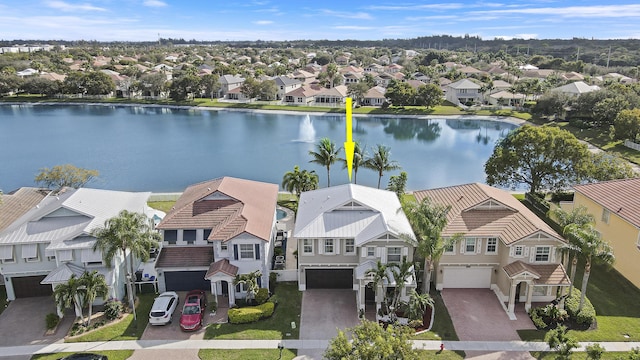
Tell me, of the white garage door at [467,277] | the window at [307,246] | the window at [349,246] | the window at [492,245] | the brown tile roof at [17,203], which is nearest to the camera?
the window at [349,246]

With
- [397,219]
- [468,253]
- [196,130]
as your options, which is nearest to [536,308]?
[468,253]

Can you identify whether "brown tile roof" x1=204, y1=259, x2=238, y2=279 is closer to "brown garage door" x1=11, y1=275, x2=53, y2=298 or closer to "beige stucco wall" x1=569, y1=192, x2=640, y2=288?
→ "brown garage door" x1=11, y1=275, x2=53, y2=298

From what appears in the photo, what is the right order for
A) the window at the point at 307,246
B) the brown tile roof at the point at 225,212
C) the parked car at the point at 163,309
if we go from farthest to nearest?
the window at the point at 307,246, the brown tile roof at the point at 225,212, the parked car at the point at 163,309

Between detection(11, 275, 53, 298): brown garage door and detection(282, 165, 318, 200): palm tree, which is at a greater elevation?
detection(282, 165, 318, 200): palm tree

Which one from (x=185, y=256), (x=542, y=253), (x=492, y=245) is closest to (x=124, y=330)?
(x=185, y=256)

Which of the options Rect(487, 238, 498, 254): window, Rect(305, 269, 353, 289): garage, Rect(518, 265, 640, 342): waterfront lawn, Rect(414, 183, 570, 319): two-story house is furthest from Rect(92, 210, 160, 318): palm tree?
Rect(518, 265, 640, 342): waterfront lawn

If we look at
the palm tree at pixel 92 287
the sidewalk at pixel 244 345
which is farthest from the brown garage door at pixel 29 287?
the sidewalk at pixel 244 345

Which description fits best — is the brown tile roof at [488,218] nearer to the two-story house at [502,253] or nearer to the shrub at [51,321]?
the two-story house at [502,253]
